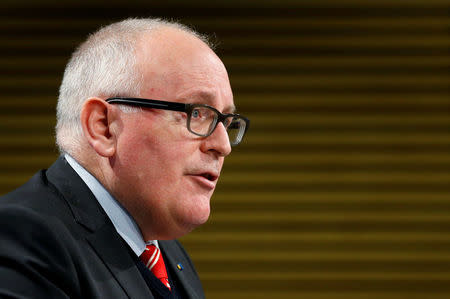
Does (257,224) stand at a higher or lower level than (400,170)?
lower

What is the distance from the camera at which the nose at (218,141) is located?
1486mm

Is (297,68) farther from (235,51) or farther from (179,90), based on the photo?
(179,90)

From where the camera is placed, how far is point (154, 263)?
1543 millimetres

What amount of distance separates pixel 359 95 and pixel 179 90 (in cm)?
319

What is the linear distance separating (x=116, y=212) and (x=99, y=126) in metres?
0.24

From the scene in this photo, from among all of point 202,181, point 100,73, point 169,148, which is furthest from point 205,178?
point 100,73

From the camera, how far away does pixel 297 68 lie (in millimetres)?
4402

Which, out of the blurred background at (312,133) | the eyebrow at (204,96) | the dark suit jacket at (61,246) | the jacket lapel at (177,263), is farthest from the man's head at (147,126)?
the blurred background at (312,133)

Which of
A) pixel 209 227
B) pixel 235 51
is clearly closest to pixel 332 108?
pixel 235 51

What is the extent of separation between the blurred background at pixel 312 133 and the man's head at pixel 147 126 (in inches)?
113

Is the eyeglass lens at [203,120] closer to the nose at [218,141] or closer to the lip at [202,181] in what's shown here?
the nose at [218,141]

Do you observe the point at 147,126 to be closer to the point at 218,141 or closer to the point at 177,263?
the point at 218,141

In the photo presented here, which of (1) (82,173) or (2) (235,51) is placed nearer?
(1) (82,173)

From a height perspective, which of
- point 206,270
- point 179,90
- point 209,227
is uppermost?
point 179,90
